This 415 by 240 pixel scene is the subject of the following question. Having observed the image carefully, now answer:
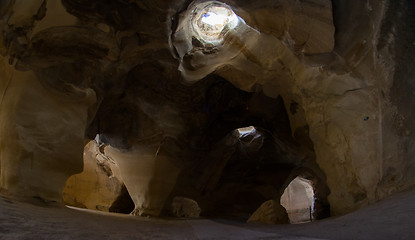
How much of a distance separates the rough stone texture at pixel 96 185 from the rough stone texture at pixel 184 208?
109 inches

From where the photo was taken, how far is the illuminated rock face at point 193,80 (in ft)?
13.6

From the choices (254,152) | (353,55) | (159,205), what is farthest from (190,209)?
(353,55)

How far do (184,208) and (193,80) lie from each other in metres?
4.16

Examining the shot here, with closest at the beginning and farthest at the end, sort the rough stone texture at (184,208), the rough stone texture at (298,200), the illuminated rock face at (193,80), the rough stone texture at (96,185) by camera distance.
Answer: the illuminated rock face at (193,80)
the rough stone texture at (184,208)
the rough stone texture at (96,185)
the rough stone texture at (298,200)

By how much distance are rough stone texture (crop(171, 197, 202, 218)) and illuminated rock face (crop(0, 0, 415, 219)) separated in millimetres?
674

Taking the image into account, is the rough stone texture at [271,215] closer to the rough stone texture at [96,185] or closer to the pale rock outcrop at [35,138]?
the pale rock outcrop at [35,138]

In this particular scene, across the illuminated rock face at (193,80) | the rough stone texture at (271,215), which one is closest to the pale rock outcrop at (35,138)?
the illuminated rock face at (193,80)

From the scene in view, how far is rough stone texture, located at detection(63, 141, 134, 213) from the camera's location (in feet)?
34.5

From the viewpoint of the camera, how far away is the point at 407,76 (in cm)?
396

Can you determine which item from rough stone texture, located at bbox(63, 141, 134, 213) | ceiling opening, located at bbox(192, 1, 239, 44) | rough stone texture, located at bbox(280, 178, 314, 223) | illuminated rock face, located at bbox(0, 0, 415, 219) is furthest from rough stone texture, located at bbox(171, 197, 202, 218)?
rough stone texture, located at bbox(280, 178, 314, 223)

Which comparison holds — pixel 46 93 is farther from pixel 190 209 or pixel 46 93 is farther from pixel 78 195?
pixel 78 195

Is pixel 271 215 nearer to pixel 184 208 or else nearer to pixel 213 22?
pixel 184 208

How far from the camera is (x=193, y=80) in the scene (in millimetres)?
7324

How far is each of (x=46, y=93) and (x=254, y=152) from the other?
7.26 meters
